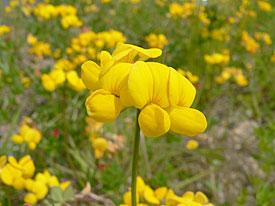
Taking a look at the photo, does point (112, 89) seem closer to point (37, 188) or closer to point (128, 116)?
point (37, 188)

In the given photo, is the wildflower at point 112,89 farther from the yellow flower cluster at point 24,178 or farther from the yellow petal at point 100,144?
the yellow petal at point 100,144

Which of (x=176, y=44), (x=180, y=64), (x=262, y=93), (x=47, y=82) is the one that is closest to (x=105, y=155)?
(x=47, y=82)

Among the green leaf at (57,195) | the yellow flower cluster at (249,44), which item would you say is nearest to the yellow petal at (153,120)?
the green leaf at (57,195)

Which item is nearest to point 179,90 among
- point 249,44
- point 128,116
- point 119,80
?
point 119,80

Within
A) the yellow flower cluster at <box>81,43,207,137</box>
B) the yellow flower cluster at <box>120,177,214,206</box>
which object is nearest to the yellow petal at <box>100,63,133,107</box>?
the yellow flower cluster at <box>81,43,207,137</box>

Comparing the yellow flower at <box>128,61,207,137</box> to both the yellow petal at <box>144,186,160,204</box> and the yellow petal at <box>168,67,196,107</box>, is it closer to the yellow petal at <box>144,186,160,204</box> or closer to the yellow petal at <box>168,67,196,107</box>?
the yellow petal at <box>168,67,196,107</box>

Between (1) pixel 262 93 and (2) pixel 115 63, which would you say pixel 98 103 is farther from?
(1) pixel 262 93

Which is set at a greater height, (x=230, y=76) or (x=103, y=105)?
(x=230, y=76)
